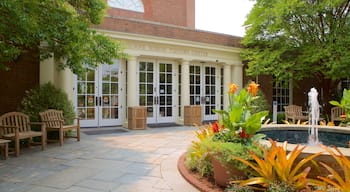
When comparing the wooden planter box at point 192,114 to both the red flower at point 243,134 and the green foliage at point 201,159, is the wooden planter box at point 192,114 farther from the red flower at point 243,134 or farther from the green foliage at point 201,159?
the red flower at point 243,134

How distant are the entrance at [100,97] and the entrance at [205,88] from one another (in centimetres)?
347

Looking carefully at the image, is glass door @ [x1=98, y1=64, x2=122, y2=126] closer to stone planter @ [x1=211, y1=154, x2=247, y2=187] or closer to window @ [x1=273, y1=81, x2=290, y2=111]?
stone planter @ [x1=211, y1=154, x2=247, y2=187]

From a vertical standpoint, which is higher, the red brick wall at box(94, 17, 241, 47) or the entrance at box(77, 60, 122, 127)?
the red brick wall at box(94, 17, 241, 47)

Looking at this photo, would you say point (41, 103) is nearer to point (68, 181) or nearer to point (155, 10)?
point (68, 181)

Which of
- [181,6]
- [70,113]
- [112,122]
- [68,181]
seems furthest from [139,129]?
[181,6]

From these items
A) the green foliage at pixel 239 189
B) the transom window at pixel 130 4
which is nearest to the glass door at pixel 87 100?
the green foliage at pixel 239 189

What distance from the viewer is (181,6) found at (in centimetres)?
1948

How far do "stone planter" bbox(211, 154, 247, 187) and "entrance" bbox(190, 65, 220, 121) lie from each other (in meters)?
8.80

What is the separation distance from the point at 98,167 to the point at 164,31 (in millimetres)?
7559

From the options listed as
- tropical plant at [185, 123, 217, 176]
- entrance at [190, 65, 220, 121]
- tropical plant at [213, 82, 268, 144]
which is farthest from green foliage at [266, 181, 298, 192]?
entrance at [190, 65, 220, 121]

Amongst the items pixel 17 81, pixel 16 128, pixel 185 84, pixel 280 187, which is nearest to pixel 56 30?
pixel 16 128

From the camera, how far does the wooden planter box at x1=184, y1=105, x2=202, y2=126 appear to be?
38.8 ft

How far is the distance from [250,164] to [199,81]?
9.58 meters

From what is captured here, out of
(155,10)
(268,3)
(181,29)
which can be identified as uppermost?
(155,10)
